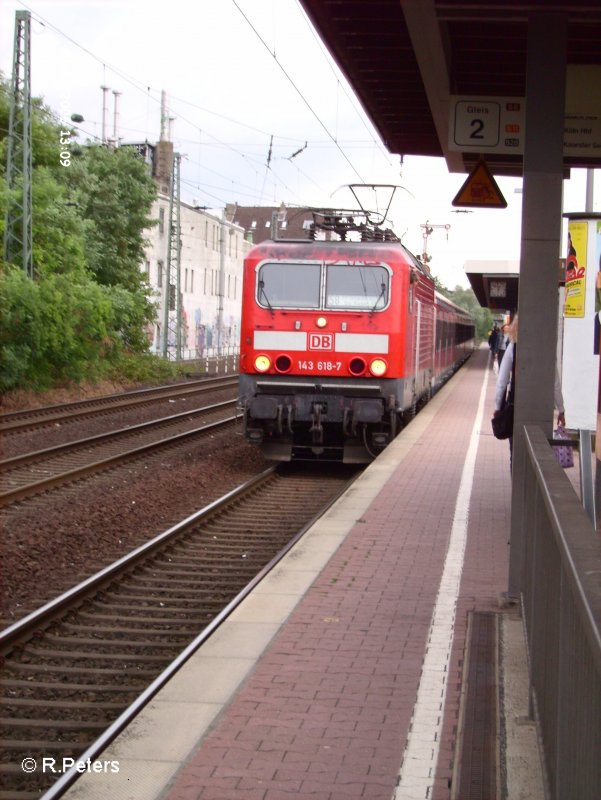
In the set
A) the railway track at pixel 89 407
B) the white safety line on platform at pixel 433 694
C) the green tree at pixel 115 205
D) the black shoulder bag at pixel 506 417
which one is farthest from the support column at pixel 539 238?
the green tree at pixel 115 205

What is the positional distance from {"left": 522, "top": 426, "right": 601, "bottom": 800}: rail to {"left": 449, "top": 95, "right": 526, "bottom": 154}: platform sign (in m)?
3.83

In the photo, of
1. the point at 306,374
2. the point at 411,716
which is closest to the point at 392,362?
the point at 306,374

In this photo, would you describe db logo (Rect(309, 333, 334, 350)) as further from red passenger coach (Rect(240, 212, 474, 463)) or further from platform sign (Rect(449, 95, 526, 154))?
platform sign (Rect(449, 95, 526, 154))

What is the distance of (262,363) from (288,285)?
3.54ft

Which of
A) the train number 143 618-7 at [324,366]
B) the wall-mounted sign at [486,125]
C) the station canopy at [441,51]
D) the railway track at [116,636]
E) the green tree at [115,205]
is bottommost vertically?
the railway track at [116,636]

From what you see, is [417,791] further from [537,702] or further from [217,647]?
[217,647]

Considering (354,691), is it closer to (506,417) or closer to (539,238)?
(539,238)

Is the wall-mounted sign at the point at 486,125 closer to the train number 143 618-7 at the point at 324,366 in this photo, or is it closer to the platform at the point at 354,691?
the platform at the point at 354,691

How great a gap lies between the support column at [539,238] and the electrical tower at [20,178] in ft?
65.3

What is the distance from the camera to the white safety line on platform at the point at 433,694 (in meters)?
4.12

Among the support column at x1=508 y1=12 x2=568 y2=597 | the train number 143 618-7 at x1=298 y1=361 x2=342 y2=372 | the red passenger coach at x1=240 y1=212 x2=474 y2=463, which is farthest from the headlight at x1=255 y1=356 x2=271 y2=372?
the support column at x1=508 y1=12 x2=568 y2=597

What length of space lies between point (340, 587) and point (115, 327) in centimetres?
2920

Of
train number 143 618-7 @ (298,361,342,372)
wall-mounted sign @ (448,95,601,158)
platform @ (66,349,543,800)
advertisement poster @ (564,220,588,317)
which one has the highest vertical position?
wall-mounted sign @ (448,95,601,158)

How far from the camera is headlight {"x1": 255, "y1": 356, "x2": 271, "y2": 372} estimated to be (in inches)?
545
